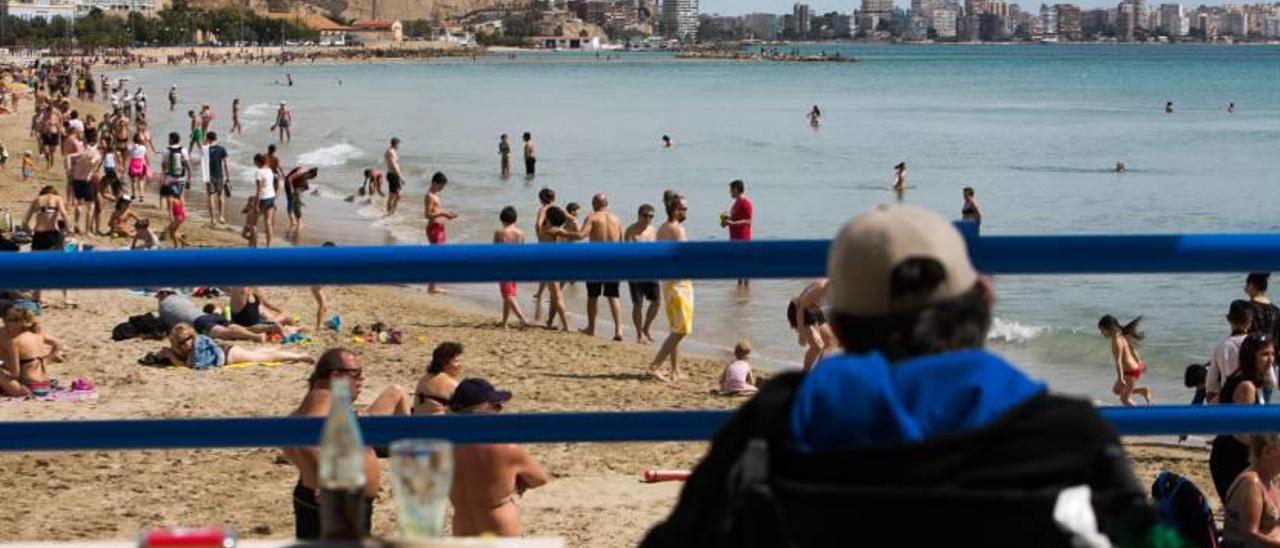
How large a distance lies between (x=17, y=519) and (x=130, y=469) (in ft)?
4.43

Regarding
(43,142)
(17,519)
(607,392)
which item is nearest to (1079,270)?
(17,519)

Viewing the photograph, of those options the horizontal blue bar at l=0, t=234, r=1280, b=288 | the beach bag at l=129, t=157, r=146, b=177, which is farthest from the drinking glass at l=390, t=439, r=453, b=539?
the beach bag at l=129, t=157, r=146, b=177

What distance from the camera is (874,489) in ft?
6.85

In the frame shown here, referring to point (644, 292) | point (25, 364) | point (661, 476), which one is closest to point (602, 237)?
point (644, 292)

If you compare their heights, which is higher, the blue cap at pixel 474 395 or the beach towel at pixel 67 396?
the blue cap at pixel 474 395

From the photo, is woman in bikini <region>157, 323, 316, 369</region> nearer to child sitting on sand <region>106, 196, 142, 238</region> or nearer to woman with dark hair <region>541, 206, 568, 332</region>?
woman with dark hair <region>541, 206, 568, 332</region>

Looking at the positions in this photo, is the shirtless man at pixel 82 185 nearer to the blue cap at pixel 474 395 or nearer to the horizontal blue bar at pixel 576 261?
the blue cap at pixel 474 395

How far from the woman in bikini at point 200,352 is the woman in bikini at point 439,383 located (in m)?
7.00

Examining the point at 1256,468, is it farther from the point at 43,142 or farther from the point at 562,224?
the point at 43,142

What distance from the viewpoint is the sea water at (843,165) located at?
65.8 ft

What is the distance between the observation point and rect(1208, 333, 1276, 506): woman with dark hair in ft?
25.8

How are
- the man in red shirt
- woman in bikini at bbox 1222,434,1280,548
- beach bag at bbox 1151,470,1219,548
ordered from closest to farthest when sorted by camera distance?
1. beach bag at bbox 1151,470,1219,548
2. woman in bikini at bbox 1222,434,1280,548
3. the man in red shirt

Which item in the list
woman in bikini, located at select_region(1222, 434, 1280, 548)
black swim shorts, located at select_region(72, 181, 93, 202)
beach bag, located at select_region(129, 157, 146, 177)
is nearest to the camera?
woman in bikini, located at select_region(1222, 434, 1280, 548)

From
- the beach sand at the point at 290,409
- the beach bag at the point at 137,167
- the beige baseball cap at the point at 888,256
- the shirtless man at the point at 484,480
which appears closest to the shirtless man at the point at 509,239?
the beach sand at the point at 290,409
